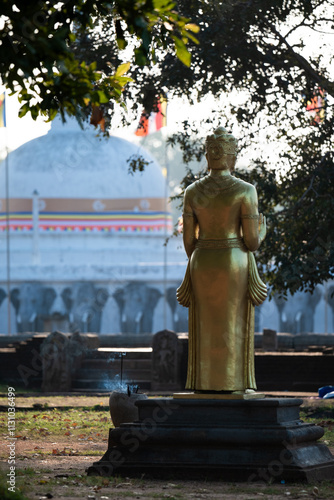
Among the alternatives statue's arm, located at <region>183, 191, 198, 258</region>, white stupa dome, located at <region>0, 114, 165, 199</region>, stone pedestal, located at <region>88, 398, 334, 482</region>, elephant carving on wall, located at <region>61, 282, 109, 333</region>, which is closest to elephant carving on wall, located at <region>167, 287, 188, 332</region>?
elephant carving on wall, located at <region>61, 282, 109, 333</region>

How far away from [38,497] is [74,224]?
3567 centimetres

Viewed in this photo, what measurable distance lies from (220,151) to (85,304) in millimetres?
29834

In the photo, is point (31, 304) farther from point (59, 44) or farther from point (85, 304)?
point (59, 44)

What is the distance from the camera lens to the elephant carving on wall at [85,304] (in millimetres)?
37562

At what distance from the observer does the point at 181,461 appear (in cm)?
781

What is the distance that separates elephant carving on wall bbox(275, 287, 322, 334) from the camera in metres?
37.0

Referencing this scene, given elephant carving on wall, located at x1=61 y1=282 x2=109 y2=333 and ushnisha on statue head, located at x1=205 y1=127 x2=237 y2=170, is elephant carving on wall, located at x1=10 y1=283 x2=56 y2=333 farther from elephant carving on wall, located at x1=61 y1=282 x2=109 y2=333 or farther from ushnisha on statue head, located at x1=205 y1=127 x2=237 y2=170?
ushnisha on statue head, located at x1=205 y1=127 x2=237 y2=170

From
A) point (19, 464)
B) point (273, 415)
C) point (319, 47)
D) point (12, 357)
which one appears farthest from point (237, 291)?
point (12, 357)

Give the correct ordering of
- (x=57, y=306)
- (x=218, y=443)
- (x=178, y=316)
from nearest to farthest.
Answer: (x=218, y=443) → (x=178, y=316) → (x=57, y=306)

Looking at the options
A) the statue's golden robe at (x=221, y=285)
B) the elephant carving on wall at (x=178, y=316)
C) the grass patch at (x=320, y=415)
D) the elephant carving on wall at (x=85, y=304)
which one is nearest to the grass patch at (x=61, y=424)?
the grass patch at (x=320, y=415)

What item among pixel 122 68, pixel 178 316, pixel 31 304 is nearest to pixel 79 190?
pixel 31 304

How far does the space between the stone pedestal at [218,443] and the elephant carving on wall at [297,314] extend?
2898cm

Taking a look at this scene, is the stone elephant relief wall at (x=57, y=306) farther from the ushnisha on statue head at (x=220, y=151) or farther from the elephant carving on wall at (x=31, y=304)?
the ushnisha on statue head at (x=220, y=151)

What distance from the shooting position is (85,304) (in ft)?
125
